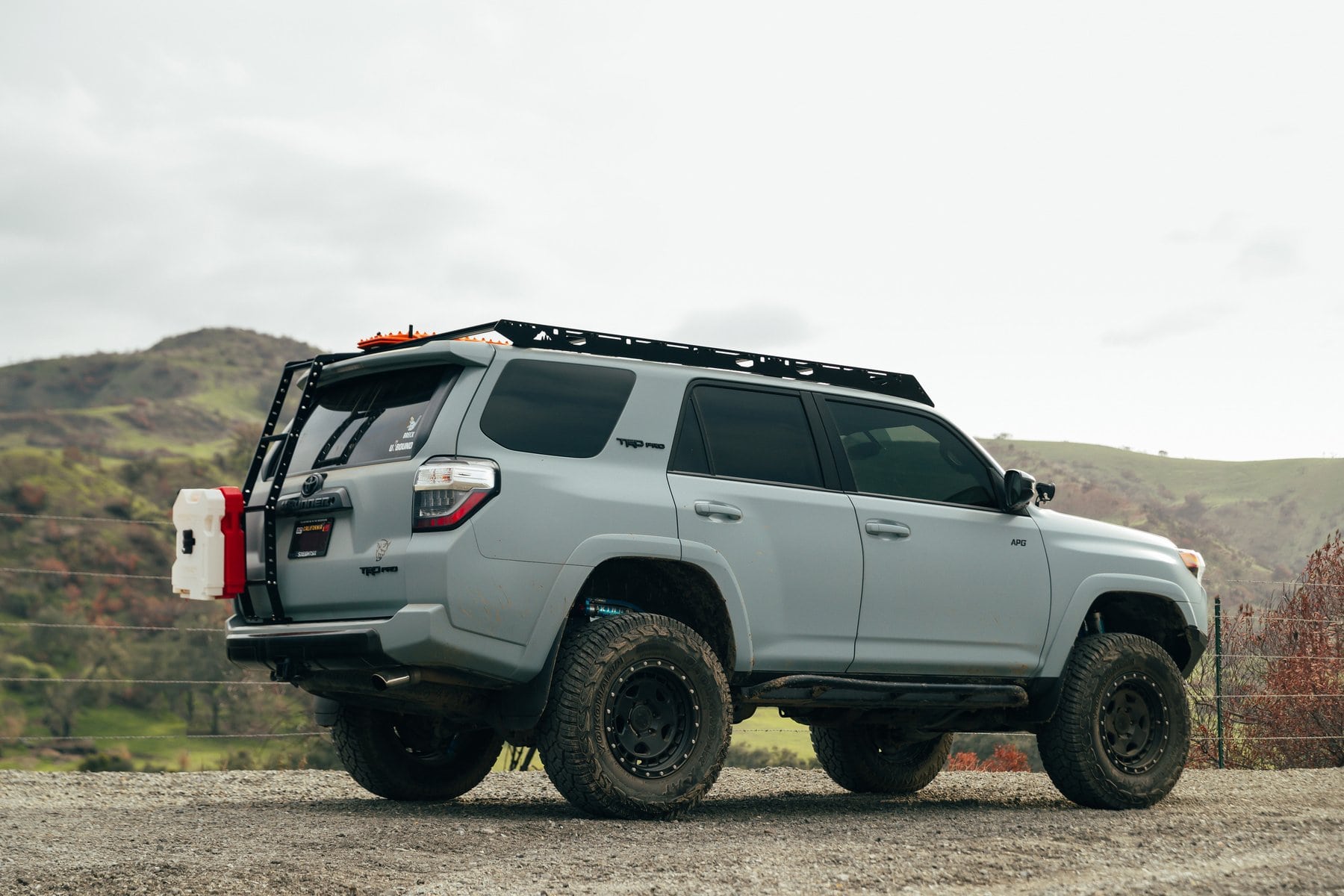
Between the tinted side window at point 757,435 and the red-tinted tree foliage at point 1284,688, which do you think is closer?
the tinted side window at point 757,435

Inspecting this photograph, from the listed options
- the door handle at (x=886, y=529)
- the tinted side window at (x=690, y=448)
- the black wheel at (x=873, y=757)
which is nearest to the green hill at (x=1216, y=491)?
the black wheel at (x=873, y=757)

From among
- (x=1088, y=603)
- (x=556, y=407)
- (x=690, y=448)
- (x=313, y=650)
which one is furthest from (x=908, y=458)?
(x=313, y=650)

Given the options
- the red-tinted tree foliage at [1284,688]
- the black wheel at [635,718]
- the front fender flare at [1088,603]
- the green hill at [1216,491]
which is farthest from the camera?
the green hill at [1216,491]

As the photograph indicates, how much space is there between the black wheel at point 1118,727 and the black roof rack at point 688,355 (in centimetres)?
178

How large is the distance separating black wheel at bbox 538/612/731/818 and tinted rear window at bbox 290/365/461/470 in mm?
1155

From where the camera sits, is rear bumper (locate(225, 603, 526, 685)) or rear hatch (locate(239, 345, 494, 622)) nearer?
rear bumper (locate(225, 603, 526, 685))

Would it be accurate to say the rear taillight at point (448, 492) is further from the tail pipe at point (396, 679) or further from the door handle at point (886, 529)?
the door handle at point (886, 529)

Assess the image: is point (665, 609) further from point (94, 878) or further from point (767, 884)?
point (94, 878)

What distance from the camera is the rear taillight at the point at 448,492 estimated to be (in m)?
5.77

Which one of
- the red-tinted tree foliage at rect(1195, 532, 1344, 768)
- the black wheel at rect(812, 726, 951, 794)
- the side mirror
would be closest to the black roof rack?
the side mirror

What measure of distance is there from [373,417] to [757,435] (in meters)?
1.89

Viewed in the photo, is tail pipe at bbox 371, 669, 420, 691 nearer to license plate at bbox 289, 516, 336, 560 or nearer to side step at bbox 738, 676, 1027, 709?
license plate at bbox 289, 516, 336, 560

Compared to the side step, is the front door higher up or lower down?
higher up

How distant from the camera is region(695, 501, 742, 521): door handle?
21.2ft
